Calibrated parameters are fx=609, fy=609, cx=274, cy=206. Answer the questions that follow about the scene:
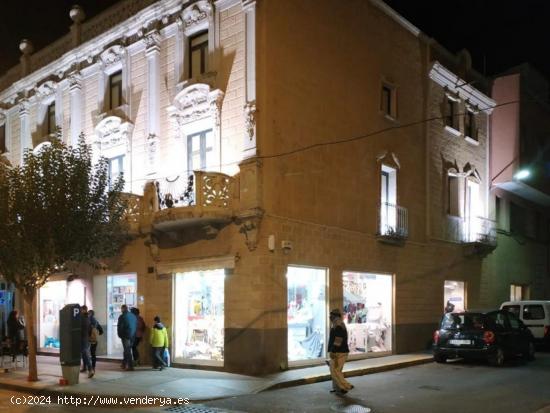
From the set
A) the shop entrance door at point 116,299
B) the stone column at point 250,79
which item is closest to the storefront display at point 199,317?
the shop entrance door at point 116,299

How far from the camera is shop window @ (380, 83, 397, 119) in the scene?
Answer: 800 inches

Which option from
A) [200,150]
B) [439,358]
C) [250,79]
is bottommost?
[439,358]

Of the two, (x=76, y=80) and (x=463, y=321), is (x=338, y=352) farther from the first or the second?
(x=76, y=80)

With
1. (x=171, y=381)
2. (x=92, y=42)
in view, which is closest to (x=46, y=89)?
(x=92, y=42)

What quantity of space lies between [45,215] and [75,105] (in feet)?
26.2

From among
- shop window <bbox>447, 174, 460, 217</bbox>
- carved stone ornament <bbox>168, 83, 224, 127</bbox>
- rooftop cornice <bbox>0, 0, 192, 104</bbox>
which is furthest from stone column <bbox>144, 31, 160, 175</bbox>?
shop window <bbox>447, 174, 460, 217</bbox>

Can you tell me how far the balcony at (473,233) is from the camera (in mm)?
23422

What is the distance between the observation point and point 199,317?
16.5m

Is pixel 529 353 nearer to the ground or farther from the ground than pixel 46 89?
nearer to the ground

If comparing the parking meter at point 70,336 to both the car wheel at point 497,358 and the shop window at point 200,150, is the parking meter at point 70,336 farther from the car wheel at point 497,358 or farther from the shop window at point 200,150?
the car wheel at point 497,358

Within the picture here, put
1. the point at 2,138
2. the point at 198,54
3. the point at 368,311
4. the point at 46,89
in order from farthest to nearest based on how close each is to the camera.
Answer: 1. the point at 2,138
2. the point at 46,89
3. the point at 368,311
4. the point at 198,54

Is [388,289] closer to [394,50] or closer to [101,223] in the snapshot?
[394,50]

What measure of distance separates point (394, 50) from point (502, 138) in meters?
7.92

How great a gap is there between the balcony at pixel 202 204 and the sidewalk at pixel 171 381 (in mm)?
3811
